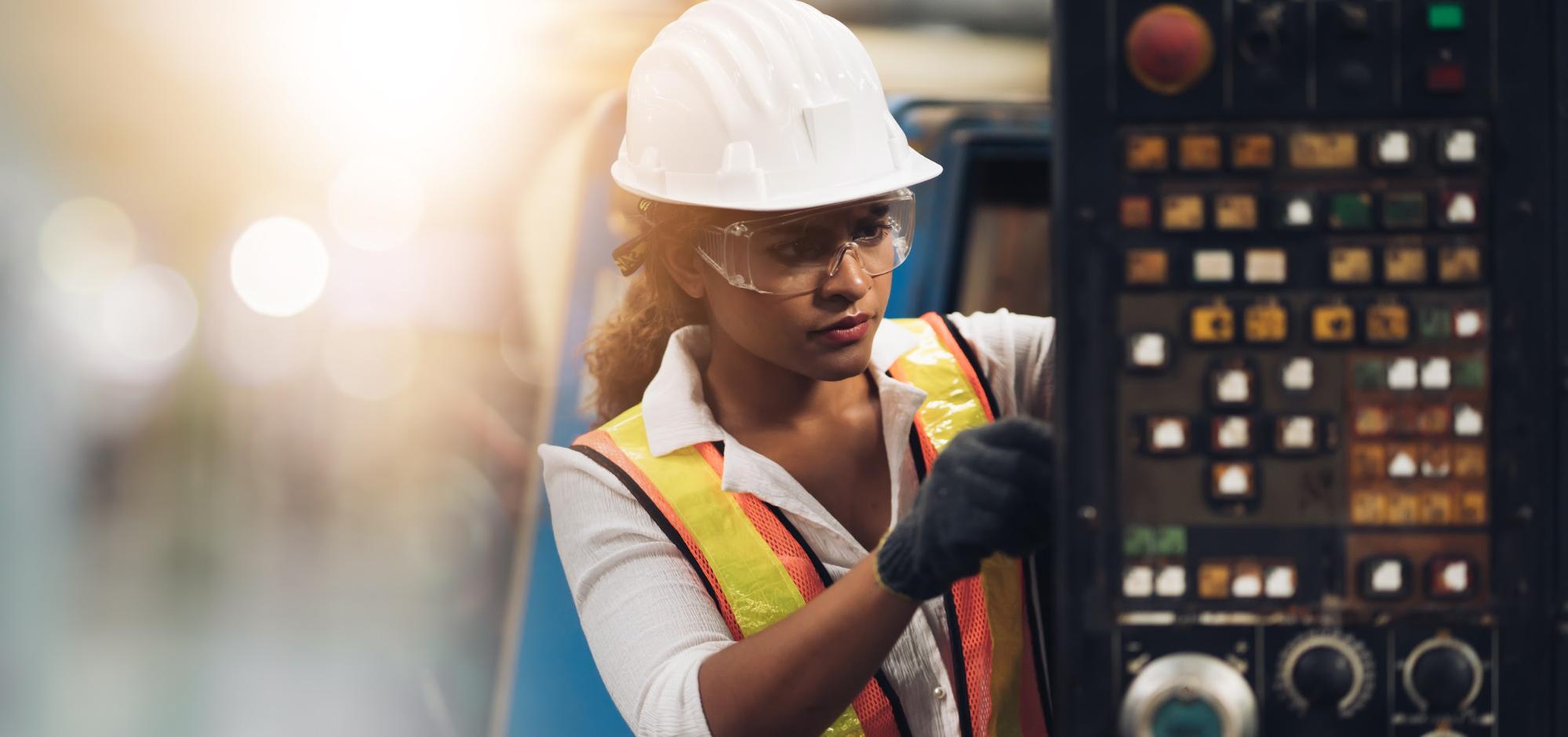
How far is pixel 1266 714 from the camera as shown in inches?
27.2

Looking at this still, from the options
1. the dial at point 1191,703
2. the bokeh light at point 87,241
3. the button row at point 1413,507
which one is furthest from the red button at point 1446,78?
the bokeh light at point 87,241

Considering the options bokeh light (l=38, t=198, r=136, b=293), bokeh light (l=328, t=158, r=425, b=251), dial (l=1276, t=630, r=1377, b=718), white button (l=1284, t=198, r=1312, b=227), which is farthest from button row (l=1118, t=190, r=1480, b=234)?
bokeh light (l=38, t=198, r=136, b=293)

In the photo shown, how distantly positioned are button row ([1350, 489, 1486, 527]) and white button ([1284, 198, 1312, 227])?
15 centimetres

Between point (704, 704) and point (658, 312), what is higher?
point (658, 312)

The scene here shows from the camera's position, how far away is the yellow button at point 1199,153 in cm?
67

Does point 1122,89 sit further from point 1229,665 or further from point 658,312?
point 658,312

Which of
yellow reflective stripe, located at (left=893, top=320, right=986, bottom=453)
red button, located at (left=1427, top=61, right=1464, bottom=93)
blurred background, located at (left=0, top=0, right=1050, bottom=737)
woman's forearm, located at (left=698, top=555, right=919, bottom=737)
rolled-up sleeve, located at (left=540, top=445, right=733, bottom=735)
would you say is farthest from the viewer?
blurred background, located at (left=0, top=0, right=1050, bottom=737)

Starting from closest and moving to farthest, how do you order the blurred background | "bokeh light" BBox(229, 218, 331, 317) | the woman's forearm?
the woman's forearm, the blurred background, "bokeh light" BBox(229, 218, 331, 317)

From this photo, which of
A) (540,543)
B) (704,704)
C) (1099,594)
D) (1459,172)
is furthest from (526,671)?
(1459,172)

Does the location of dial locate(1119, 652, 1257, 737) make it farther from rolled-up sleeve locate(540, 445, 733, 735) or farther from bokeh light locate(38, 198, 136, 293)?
bokeh light locate(38, 198, 136, 293)

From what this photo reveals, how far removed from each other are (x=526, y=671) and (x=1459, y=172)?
1.80 meters

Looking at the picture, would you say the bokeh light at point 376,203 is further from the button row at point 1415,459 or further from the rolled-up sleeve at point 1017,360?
the button row at point 1415,459

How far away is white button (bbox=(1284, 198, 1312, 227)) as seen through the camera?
67 centimetres

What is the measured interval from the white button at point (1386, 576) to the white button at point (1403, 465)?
1.9 inches
